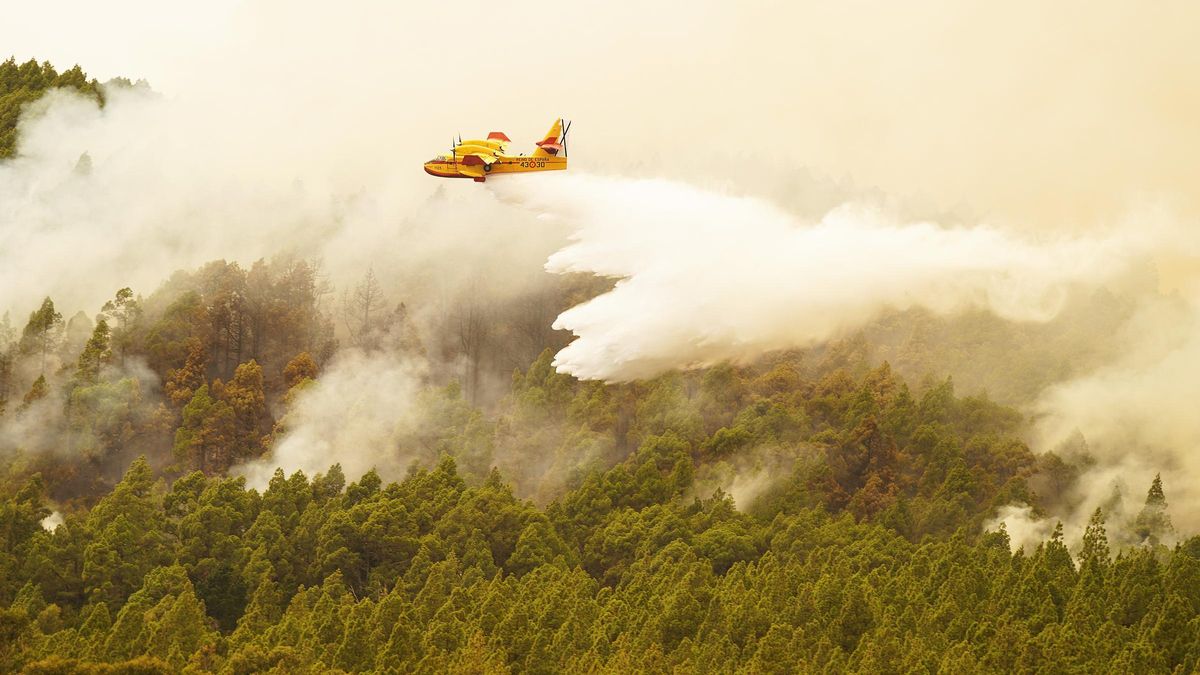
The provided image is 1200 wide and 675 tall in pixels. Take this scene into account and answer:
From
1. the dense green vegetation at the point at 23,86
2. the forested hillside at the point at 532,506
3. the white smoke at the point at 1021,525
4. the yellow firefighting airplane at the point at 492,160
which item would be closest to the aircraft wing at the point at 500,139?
the yellow firefighting airplane at the point at 492,160

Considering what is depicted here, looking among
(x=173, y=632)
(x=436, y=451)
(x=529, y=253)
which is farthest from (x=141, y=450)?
(x=173, y=632)

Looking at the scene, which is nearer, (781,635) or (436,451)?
(781,635)

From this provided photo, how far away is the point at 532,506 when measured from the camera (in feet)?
410

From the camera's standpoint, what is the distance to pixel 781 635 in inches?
3814

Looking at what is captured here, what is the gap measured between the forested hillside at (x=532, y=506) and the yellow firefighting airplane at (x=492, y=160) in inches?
722

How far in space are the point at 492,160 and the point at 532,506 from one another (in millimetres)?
20344

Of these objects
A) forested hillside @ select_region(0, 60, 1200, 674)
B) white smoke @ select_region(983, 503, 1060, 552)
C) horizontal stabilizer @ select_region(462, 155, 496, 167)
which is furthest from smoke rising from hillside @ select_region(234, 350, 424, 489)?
white smoke @ select_region(983, 503, 1060, 552)

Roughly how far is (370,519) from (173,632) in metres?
21.8

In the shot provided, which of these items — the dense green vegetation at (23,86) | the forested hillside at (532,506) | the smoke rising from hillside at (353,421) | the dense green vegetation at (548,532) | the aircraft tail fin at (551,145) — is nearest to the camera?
the dense green vegetation at (548,532)

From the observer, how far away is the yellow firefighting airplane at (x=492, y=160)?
11550cm

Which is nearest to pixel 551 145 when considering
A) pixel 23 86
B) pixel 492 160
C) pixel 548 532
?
pixel 492 160

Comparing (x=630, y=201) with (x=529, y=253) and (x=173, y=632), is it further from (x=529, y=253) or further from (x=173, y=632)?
(x=173, y=632)

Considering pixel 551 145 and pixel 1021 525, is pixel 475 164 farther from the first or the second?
pixel 1021 525

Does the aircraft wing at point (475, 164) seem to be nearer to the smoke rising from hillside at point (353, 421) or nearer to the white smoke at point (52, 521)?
the smoke rising from hillside at point (353, 421)
